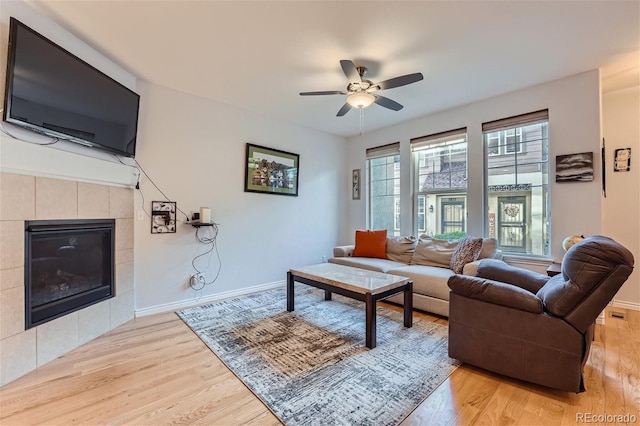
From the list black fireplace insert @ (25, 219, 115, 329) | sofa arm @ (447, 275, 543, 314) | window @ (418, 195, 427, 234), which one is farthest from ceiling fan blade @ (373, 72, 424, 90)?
black fireplace insert @ (25, 219, 115, 329)

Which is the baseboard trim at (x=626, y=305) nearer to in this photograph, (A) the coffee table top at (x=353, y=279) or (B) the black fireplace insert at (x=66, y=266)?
(A) the coffee table top at (x=353, y=279)

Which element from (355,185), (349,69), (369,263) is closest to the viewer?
(349,69)

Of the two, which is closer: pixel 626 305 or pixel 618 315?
pixel 618 315

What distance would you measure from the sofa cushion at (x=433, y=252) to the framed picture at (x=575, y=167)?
131 cm

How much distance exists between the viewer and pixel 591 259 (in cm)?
154

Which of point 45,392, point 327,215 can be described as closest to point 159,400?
point 45,392

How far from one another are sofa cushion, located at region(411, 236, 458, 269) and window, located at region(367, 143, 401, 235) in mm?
883

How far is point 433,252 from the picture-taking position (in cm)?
354

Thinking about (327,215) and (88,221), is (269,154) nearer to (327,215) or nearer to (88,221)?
(327,215)

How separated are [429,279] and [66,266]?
342 cm

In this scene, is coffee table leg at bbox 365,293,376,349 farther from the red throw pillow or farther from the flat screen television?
the flat screen television

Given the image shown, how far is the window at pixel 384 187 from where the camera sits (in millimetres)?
4637

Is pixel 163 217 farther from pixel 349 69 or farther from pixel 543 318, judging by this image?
pixel 543 318

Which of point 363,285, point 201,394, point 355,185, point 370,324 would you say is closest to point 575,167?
point 363,285
